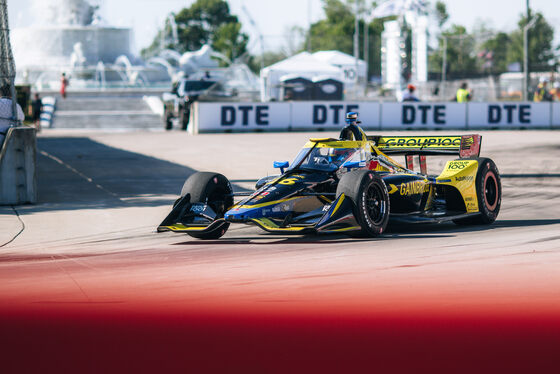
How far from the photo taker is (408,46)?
62719mm

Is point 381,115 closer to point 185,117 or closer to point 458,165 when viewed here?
point 185,117

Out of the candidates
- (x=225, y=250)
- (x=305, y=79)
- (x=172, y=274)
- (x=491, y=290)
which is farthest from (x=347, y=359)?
(x=305, y=79)

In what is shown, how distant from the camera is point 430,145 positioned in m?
12.0

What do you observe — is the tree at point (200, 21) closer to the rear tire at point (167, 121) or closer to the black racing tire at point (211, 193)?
the rear tire at point (167, 121)

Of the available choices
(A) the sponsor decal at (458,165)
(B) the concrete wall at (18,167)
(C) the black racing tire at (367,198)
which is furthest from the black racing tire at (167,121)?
(C) the black racing tire at (367,198)

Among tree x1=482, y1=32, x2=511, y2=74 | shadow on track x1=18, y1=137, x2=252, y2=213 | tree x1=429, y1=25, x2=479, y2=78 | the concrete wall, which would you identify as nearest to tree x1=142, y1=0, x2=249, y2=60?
tree x1=429, y1=25, x2=479, y2=78

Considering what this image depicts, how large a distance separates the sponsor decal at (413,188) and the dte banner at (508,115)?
26.6 metres

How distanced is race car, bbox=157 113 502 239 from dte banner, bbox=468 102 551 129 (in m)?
25.6

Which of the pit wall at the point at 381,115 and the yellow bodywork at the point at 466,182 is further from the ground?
the pit wall at the point at 381,115

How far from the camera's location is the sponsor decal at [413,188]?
1066 centimetres

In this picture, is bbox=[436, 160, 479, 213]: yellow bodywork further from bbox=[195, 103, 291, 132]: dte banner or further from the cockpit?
bbox=[195, 103, 291, 132]: dte banner

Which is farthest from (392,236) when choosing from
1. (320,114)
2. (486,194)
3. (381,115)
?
(381,115)

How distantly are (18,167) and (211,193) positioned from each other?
4934 mm

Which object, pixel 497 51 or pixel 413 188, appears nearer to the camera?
pixel 413 188
